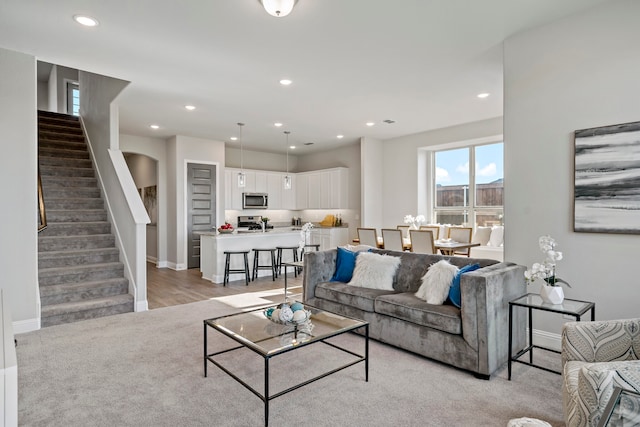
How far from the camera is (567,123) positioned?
120 inches

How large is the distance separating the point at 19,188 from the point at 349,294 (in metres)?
3.59

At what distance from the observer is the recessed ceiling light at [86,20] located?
2967mm

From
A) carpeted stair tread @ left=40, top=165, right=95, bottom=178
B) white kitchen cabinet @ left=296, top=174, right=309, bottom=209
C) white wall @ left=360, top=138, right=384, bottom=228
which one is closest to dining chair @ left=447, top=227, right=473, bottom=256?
white wall @ left=360, top=138, right=384, bottom=228

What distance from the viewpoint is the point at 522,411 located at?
225 cm

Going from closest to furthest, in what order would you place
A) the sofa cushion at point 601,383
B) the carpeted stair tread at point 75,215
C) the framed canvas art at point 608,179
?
1. the sofa cushion at point 601,383
2. the framed canvas art at point 608,179
3. the carpeted stair tread at point 75,215

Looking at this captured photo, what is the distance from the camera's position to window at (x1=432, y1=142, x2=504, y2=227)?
6570 mm

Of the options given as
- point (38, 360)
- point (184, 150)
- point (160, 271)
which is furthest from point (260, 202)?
point (38, 360)

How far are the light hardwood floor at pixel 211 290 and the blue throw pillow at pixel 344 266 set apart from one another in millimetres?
1111

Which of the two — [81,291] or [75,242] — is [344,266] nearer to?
[81,291]

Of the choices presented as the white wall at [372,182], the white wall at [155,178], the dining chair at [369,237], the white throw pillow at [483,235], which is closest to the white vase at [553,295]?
the dining chair at [369,237]

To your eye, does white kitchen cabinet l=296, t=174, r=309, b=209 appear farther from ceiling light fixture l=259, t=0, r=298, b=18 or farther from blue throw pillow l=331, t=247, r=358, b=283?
ceiling light fixture l=259, t=0, r=298, b=18

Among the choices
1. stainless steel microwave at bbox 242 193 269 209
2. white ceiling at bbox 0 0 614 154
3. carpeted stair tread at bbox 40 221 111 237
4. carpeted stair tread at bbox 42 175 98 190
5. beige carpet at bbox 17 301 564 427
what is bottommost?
beige carpet at bbox 17 301 564 427

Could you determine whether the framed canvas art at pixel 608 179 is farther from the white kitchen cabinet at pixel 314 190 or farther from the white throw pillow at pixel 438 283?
the white kitchen cabinet at pixel 314 190

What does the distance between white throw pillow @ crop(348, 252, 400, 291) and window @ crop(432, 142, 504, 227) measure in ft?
11.9
